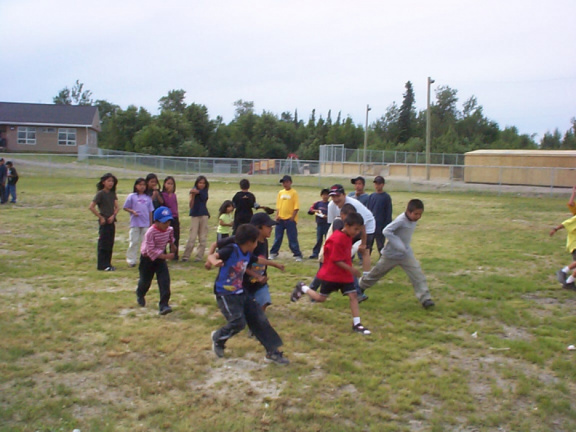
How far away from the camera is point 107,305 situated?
24.4 ft

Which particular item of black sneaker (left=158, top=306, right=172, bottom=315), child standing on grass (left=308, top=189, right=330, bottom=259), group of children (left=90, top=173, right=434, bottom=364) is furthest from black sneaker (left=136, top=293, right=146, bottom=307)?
child standing on grass (left=308, top=189, right=330, bottom=259)

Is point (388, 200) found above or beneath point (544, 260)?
above

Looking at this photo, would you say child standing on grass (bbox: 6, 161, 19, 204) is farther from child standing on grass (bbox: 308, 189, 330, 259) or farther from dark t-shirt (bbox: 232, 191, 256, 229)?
dark t-shirt (bbox: 232, 191, 256, 229)

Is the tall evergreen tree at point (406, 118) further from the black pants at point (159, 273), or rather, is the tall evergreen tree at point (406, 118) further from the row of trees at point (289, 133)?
the black pants at point (159, 273)

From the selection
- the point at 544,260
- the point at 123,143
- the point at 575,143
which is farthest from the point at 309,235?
the point at 575,143

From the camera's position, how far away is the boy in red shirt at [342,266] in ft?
20.8

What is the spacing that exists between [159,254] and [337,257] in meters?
2.36

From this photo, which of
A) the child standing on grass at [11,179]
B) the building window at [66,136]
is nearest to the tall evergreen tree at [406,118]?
the building window at [66,136]

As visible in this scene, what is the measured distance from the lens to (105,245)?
9828 mm

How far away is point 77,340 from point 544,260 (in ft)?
30.1

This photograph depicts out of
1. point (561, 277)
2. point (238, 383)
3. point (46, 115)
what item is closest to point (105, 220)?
point (238, 383)

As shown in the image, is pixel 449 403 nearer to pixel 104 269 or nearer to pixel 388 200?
pixel 388 200

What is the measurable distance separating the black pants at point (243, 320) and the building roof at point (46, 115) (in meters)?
53.0

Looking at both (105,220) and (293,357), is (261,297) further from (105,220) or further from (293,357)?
(105,220)
